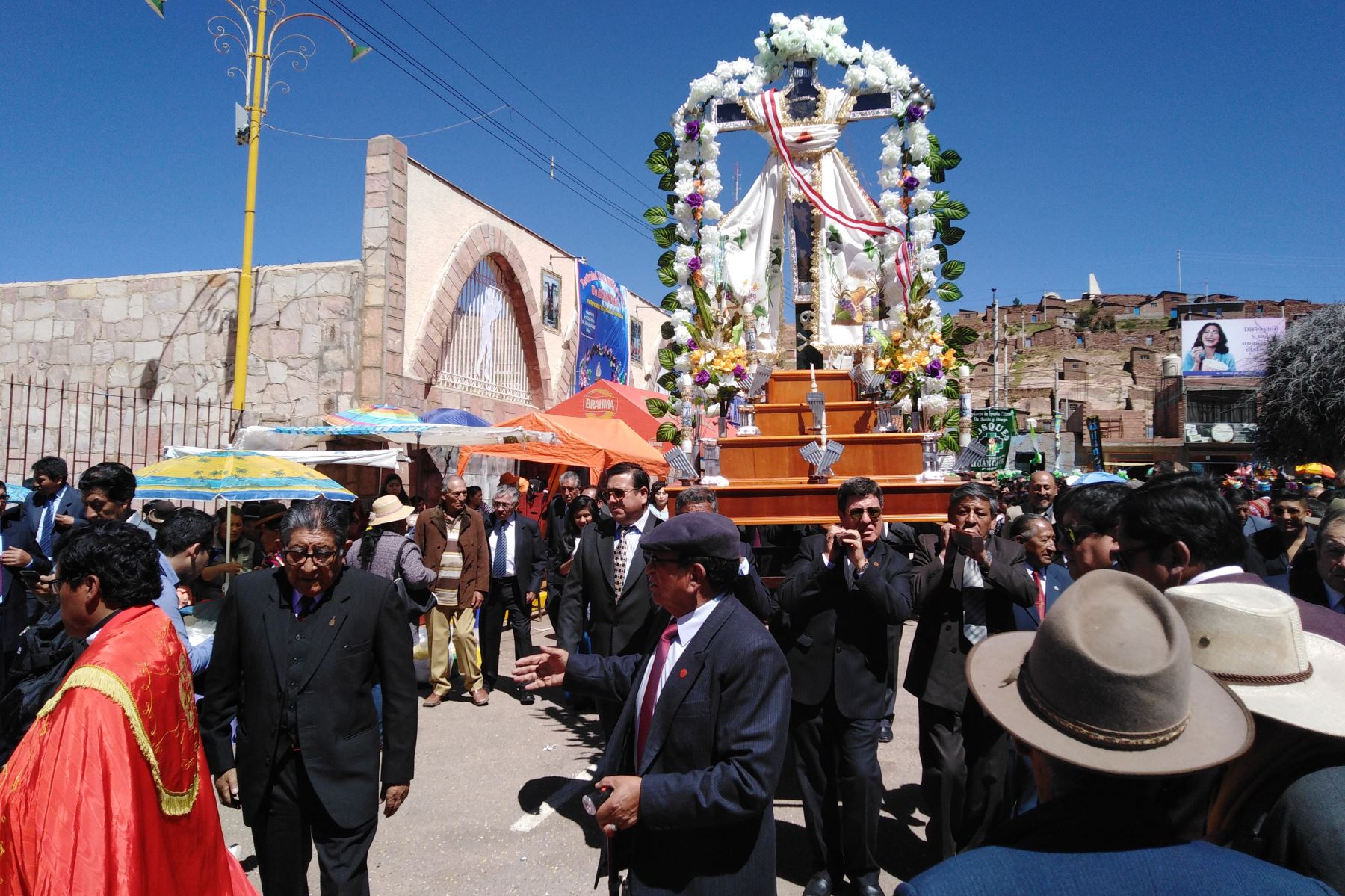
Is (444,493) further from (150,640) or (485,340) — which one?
(485,340)

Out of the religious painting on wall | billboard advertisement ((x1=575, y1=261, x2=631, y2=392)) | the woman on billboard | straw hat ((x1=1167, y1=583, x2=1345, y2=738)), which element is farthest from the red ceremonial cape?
the woman on billboard

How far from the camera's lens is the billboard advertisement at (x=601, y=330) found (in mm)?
19172

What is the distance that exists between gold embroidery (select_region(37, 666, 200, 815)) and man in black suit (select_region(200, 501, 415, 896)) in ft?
1.76

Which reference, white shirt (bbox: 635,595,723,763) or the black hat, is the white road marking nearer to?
white shirt (bbox: 635,595,723,763)

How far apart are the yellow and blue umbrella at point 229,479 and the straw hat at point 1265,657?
5773 millimetres

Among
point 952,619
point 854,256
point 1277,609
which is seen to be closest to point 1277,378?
point 854,256

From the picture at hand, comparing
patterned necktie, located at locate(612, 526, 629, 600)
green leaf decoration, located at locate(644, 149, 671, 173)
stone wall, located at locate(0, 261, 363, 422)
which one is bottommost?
patterned necktie, located at locate(612, 526, 629, 600)

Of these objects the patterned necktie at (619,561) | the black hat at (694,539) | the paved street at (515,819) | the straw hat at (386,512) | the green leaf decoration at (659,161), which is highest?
the green leaf decoration at (659,161)

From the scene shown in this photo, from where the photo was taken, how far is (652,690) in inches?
93.7

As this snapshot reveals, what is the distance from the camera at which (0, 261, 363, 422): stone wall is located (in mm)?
12391

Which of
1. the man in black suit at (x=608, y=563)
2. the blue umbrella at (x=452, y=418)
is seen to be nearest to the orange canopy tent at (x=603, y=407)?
the blue umbrella at (x=452, y=418)

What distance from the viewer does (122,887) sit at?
2.16 metres

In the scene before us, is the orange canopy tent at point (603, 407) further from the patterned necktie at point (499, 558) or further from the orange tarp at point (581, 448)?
the patterned necktie at point (499, 558)

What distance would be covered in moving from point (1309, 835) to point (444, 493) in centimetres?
653
